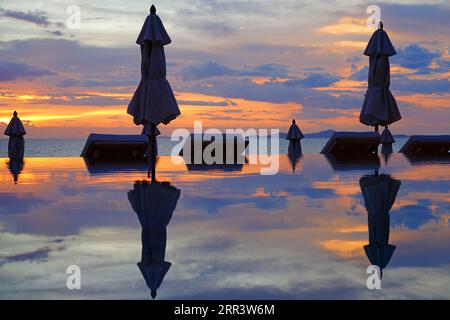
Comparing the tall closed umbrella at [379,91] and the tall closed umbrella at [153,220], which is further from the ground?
the tall closed umbrella at [379,91]

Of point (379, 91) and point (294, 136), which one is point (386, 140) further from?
point (379, 91)

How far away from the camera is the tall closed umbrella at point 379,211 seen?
482 cm

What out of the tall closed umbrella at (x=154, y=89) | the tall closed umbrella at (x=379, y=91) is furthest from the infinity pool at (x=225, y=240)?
the tall closed umbrella at (x=379, y=91)

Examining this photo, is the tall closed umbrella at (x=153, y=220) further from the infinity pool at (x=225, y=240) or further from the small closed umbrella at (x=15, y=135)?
the small closed umbrella at (x=15, y=135)

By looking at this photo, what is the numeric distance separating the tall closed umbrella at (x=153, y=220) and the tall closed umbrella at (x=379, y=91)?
9104 mm

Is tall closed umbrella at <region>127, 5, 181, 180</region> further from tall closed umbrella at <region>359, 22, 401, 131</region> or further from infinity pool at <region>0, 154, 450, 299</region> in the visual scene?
tall closed umbrella at <region>359, 22, 401, 131</region>

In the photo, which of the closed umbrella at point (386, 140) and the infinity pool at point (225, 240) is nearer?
the infinity pool at point (225, 240)

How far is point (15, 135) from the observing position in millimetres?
20109

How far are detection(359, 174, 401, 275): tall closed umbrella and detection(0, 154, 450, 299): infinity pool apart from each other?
0.06 ft

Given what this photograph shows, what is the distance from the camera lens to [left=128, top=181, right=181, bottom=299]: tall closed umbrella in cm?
425

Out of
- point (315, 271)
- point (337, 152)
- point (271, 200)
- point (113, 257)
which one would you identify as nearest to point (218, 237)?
point (113, 257)

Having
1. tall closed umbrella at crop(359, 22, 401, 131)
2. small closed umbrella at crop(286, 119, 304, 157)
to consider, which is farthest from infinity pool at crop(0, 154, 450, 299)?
small closed umbrella at crop(286, 119, 304, 157)

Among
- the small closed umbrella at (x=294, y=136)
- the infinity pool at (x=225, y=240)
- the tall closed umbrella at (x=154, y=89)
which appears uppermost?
the small closed umbrella at (x=294, y=136)
